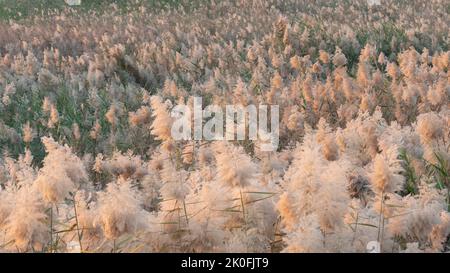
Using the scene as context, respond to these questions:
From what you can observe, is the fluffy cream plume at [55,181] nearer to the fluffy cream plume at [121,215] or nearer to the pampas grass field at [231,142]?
the pampas grass field at [231,142]

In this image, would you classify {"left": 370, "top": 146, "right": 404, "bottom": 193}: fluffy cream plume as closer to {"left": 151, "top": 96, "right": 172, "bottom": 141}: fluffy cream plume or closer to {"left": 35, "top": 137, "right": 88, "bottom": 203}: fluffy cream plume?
{"left": 35, "top": 137, "right": 88, "bottom": 203}: fluffy cream plume

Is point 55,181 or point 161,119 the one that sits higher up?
point 161,119

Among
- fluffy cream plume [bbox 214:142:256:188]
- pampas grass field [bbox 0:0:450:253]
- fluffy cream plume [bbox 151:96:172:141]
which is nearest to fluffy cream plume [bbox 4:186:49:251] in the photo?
pampas grass field [bbox 0:0:450:253]

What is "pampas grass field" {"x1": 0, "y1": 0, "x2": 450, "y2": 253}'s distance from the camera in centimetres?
305

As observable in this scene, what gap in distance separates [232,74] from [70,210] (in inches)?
269

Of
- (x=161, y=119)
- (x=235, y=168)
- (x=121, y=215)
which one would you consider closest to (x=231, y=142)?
(x=161, y=119)

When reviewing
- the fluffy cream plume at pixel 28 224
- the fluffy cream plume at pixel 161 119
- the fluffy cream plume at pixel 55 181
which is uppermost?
the fluffy cream plume at pixel 161 119

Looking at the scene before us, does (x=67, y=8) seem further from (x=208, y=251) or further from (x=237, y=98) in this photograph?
(x=208, y=251)

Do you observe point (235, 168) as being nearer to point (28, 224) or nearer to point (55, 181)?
point (55, 181)

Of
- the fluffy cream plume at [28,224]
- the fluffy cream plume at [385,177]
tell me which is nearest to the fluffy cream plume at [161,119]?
the fluffy cream plume at [28,224]

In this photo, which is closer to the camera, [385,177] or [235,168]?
[385,177]

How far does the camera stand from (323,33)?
1273 centimetres

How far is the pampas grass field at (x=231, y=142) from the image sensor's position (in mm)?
3053

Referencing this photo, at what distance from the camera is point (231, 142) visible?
19.0 feet
